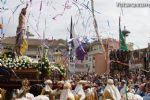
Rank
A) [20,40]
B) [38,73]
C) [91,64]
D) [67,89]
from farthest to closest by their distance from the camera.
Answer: [91,64] < [20,40] < [38,73] < [67,89]

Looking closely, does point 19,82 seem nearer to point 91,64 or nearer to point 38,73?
point 38,73

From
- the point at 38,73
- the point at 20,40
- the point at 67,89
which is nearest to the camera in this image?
the point at 67,89

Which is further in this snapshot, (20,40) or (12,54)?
(20,40)

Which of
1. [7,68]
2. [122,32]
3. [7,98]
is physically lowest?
[7,98]

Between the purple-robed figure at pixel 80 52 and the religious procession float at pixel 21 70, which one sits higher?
the purple-robed figure at pixel 80 52

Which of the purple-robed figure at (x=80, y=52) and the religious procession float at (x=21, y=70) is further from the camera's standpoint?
the purple-robed figure at (x=80, y=52)

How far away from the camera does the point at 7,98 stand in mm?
12727

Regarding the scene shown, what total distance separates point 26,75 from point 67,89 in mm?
1941

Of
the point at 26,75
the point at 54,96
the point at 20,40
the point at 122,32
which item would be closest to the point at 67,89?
the point at 54,96

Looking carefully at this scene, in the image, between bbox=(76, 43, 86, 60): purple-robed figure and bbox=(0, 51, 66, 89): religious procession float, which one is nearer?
bbox=(0, 51, 66, 89): religious procession float

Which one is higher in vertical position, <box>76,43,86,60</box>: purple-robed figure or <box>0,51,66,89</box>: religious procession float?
<box>76,43,86,60</box>: purple-robed figure

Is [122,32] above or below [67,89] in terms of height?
above

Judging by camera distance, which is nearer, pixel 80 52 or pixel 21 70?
pixel 21 70

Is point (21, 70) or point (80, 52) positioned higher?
point (80, 52)
